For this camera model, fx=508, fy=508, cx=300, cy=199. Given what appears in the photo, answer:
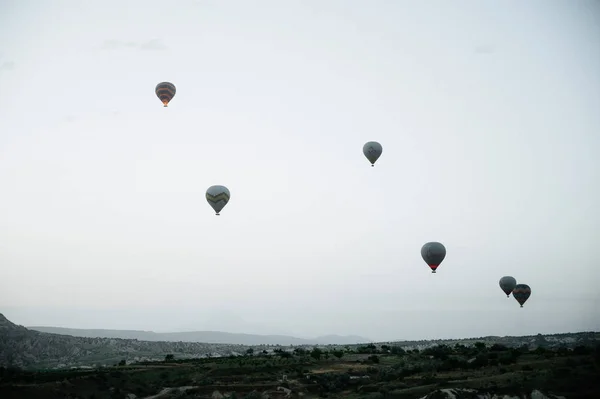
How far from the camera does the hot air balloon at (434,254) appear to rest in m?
69.3

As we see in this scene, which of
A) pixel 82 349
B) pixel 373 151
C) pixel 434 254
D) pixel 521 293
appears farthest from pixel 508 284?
pixel 82 349

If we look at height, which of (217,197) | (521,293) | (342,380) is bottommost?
(342,380)

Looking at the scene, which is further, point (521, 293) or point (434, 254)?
point (521, 293)

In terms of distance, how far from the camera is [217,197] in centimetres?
7238

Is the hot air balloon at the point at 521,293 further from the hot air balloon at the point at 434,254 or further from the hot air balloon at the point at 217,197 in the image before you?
the hot air balloon at the point at 217,197

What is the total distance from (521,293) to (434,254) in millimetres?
24477

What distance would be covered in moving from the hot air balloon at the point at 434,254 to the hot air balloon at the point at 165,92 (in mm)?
44644

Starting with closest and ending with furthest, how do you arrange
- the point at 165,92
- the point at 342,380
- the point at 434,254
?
the point at 342,380
the point at 434,254
the point at 165,92

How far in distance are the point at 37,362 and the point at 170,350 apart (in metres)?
29.3

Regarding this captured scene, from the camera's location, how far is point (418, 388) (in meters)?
43.8

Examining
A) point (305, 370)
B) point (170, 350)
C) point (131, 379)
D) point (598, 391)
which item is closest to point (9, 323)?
point (170, 350)

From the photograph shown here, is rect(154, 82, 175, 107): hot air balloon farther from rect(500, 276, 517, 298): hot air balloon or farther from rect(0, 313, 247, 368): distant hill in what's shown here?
rect(500, 276, 517, 298): hot air balloon

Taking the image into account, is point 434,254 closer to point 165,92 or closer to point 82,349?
point 165,92

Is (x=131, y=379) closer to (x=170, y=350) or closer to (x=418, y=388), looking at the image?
(x=418, y=388)
